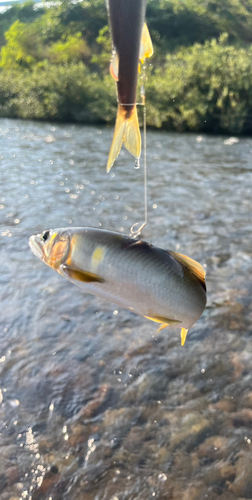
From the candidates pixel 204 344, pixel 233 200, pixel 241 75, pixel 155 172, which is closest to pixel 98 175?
pixel 155 172

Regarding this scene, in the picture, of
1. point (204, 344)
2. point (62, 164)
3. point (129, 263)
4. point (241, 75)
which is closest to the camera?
point (129, 263)

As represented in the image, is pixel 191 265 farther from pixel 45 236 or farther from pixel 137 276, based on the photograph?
pixel 45 236

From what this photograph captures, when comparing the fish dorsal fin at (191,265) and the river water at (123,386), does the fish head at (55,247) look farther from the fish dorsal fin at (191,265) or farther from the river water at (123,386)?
the river water at (123,386)

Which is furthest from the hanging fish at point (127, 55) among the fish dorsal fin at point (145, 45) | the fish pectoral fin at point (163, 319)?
the fish pectoral fin at point (163, 319)

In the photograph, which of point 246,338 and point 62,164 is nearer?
point 246,338

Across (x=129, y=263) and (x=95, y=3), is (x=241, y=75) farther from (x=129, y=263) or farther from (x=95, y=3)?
(x=95, y=3)

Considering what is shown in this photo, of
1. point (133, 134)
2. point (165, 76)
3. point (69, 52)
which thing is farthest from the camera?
point (69, 52)

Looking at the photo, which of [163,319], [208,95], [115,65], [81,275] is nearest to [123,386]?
[163,319]
